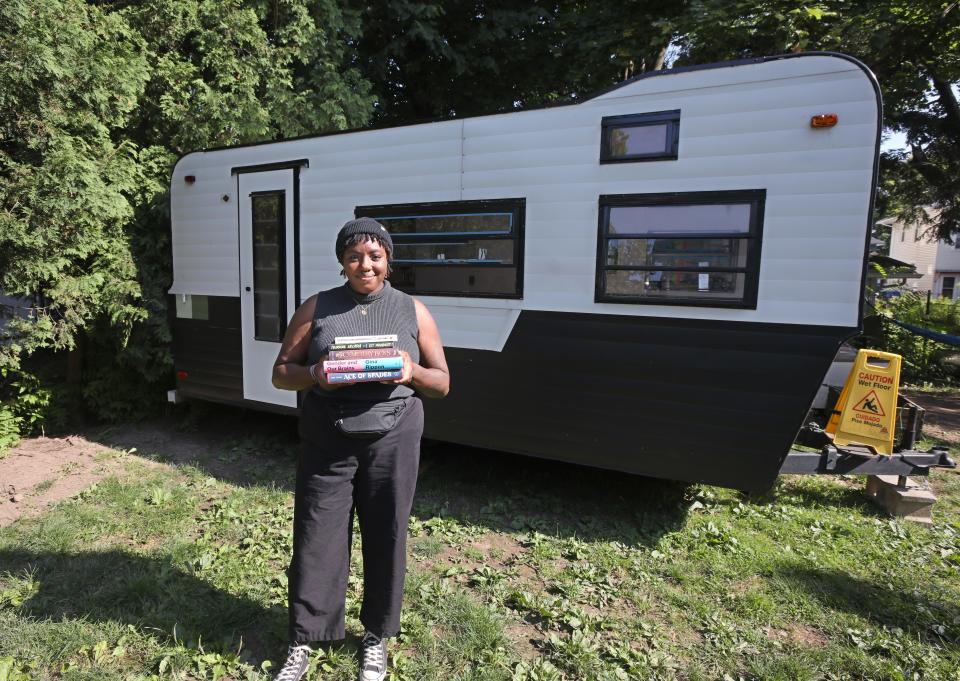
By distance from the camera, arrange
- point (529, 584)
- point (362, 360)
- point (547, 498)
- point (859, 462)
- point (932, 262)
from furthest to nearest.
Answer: point (932, 262) < point (547, 498) < point (859, 462) < point (529, 584) < point (362, 360)

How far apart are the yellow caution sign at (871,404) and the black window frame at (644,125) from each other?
229cm

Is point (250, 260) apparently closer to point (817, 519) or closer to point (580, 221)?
point (580, 221)

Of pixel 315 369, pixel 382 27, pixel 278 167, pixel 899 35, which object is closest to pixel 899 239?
pixel 899 35

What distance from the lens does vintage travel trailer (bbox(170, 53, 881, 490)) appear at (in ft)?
11.0

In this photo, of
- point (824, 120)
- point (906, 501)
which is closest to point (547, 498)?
point (906, 501)

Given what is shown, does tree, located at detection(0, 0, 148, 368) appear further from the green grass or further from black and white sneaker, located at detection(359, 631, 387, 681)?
black and white sneaker, located at detection(359, 631, 387, 681)

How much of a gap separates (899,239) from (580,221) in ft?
94.3

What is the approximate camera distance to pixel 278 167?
16.7 feet

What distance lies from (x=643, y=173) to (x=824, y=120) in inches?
39.3

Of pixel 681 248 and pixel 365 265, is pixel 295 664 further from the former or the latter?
pixel 681 248

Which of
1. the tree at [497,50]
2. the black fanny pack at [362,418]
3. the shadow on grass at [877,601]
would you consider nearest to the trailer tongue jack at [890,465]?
the shadow on grass at [877,601]

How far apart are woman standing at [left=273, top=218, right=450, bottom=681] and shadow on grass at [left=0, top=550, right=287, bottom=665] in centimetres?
49

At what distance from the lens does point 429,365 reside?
2586 mm

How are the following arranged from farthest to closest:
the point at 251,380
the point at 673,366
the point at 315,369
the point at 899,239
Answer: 1. the point at 899,239
2. the point at 251,380
3. the point at 673,366
4. the point at 315,369
